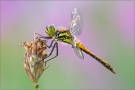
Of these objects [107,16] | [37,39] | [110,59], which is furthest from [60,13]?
[37,39]

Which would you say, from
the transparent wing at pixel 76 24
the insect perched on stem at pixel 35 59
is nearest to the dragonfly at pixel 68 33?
the transparent wing at pixel 76 24

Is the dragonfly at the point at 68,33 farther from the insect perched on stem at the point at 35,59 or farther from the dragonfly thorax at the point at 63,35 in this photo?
the insect perched on stem at the point at 35,59

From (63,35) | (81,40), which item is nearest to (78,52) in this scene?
(63,35)

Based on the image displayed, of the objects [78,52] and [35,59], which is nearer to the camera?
[35,59]

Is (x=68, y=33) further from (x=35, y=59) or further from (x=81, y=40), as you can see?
(x=81, y=40)

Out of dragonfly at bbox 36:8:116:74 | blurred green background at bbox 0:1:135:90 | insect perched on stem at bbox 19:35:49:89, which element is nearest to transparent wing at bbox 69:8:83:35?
dragonfly at bbox 36:8:116:74

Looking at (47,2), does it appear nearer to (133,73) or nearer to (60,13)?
(60,13)

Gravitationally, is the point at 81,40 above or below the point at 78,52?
above
